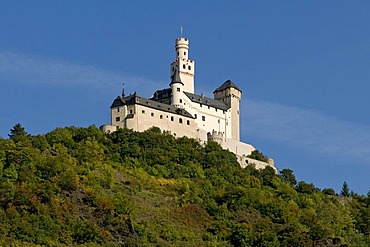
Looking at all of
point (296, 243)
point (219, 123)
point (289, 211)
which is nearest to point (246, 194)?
point (289, 211)

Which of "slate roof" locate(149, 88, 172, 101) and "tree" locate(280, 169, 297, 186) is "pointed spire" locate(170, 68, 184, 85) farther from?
"tree" locate(280, 169, 297, 186)

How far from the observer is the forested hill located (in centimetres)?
8819

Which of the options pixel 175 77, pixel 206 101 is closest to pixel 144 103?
pixel 175 77

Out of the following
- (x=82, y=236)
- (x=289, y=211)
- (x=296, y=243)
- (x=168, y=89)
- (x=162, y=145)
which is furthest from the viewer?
(x=168, y=89)

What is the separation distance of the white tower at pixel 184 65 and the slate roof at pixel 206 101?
1.27m

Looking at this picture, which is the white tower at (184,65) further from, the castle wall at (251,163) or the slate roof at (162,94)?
the castle wall at (251,163)

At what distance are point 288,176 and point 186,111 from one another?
13635mm

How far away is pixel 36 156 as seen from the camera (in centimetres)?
9694

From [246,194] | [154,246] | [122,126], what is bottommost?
[154,246]

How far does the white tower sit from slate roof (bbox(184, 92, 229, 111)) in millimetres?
1271

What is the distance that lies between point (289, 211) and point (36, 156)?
925 inches

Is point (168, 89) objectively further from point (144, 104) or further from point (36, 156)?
point (36, 156)

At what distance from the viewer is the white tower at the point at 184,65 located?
121m

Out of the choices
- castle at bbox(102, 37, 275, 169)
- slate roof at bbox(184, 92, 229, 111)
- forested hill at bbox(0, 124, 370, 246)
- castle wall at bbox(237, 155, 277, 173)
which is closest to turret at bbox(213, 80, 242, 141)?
castle at bbox(102, 37, 275, 169)
